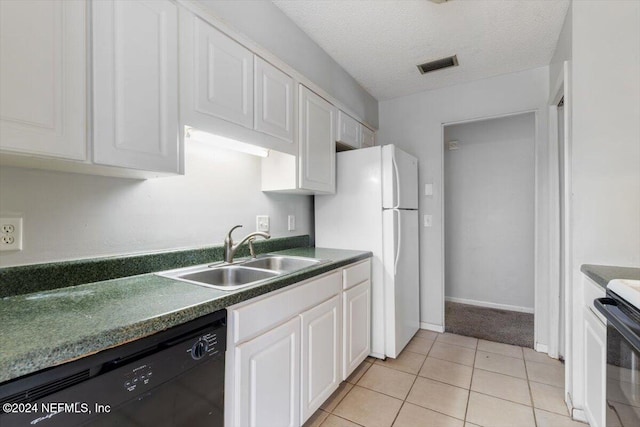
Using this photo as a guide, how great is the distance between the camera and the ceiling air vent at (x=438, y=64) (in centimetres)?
256

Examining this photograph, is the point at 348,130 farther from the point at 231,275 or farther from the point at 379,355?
the point at 379,355

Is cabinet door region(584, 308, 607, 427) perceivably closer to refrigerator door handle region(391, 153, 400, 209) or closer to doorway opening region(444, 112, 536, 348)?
refrigerator door handle region(391, 153, 400, 209)

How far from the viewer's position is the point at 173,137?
1.25m

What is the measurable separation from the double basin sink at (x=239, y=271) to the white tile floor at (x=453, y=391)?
2.89 feet

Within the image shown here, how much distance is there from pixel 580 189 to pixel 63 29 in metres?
2.44

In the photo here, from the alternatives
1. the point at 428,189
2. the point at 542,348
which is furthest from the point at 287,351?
the point at 542,348

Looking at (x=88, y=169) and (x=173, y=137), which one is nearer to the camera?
(x=88, y=169)

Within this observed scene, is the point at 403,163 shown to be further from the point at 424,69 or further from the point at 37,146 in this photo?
the point at 37,146

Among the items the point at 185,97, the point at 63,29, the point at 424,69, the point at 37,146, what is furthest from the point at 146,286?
the point at 424,69

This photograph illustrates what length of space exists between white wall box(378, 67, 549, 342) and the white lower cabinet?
1346 millimetres

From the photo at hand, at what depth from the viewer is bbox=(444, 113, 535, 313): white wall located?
354 cm

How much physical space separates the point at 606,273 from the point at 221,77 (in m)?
2.11

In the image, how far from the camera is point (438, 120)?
3.11 meters

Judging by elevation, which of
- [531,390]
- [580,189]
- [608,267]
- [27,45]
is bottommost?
[531,390]
